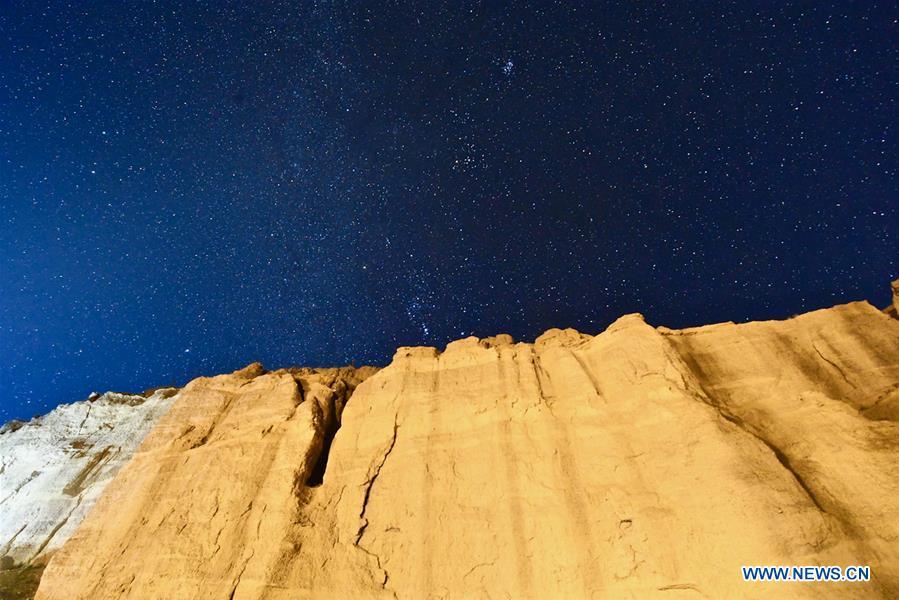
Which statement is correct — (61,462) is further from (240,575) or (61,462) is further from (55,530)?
(240,575)

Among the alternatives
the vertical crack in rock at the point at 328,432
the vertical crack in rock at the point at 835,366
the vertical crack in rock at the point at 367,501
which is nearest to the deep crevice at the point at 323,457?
the vertical crack in rock at the point at 328,432

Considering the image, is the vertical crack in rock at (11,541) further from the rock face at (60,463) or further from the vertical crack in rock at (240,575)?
the vertical crack in rock at (240,575)

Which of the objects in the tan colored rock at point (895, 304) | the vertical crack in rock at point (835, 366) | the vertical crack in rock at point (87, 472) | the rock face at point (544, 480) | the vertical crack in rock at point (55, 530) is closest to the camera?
the rock face at point (544, 480)

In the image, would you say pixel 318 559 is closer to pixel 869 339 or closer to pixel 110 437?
pixel 110 437

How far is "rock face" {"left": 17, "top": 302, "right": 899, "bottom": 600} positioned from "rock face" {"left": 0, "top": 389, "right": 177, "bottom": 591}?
2399 millimetres

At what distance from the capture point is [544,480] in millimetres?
12000

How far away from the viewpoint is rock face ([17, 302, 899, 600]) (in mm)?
9414

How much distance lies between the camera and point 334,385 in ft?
57.2

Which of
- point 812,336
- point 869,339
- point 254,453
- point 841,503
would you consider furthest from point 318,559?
point 869,339

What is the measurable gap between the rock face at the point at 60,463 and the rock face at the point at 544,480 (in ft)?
7.87

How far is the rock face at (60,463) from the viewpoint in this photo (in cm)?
1539

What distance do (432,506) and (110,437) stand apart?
13.9m

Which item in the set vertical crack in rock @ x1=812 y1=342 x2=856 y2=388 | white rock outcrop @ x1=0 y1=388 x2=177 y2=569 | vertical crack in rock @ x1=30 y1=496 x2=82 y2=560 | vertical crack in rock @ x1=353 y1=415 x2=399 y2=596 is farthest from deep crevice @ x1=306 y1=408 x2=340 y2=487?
vertical crack in rock @ x1=812 y1=342 x2=856 y2=388

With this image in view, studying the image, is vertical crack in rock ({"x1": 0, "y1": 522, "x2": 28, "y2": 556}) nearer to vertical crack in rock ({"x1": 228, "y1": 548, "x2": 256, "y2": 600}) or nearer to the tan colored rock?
vertical crack in rock ({"x1": 228, "y1": 548, "x2": 256, "y2": 600})
